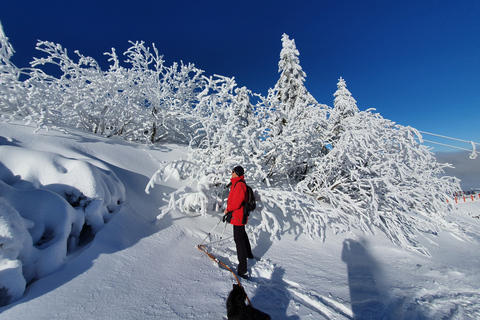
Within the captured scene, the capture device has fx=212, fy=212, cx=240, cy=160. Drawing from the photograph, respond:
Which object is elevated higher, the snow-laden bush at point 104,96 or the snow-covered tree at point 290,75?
the snow-covered tree at point 290,75

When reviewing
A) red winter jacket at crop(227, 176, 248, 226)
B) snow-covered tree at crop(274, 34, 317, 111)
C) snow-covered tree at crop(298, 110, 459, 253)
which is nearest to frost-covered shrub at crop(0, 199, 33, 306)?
red winter jacket at crop(227, 176, 248, 226)

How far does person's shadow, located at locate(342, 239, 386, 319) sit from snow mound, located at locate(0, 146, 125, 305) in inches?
122

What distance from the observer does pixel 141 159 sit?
17.2 feet

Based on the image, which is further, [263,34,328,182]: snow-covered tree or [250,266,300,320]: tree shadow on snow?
[263,34,328,182]: snow-covered tree

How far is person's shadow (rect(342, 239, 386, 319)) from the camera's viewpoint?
224 cm

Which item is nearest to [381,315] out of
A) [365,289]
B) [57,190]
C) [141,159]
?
[365,289]

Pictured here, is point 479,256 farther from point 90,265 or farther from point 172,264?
point 90,265

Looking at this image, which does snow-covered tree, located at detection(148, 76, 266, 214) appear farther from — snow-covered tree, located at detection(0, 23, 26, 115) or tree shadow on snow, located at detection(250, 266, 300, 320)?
snow-covered tree, located at detection(0, 23, 26, 115)

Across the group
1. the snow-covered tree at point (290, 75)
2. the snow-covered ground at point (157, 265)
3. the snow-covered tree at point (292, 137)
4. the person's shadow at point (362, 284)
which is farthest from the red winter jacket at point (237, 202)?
the snow-covered tree at point (290, 75)

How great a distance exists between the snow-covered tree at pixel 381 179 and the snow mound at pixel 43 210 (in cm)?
420

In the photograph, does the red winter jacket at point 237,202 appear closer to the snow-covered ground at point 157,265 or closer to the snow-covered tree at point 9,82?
the snow-covered ground at point 157,265

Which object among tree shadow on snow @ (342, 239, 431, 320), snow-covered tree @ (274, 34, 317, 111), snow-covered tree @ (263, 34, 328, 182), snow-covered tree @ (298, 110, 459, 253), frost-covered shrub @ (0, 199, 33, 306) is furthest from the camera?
snow-covered tree @ (274, 34, 317, 111)

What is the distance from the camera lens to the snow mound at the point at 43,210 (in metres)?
1.80

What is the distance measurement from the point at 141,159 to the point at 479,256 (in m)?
8.04
